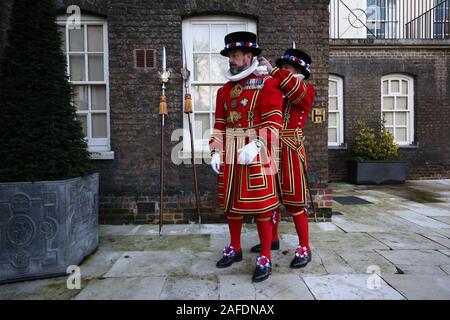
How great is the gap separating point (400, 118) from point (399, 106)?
1.23 ft

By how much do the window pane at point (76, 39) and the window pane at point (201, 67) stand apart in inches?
70.7

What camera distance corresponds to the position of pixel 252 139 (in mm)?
2791

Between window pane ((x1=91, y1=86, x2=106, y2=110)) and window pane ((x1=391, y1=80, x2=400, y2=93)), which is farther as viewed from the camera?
window pane ((x1=391, y1=80, x2=400, y2=93))

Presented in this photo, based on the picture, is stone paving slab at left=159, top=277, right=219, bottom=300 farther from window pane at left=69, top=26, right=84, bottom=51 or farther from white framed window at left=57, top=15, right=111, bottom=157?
window pane at left=69, top=26, right=84, bottom=51

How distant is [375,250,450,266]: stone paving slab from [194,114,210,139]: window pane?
2.93 m

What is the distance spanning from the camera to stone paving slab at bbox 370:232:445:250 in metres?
3.61

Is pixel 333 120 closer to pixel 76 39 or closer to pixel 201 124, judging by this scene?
pixel 201 124

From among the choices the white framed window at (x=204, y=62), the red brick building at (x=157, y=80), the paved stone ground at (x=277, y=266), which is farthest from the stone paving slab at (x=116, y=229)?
the white framed window at (x=204, y=62)

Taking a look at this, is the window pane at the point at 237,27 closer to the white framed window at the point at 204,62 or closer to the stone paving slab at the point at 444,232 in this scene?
the white framed window at the point at 204,62

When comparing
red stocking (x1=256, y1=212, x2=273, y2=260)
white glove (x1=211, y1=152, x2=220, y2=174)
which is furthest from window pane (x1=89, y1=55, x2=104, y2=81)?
red stocking (x1=256, y1=212, x2=273, y2=260)

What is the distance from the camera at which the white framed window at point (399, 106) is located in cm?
940

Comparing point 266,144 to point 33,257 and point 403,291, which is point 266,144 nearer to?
point 403,291

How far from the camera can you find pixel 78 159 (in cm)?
317
